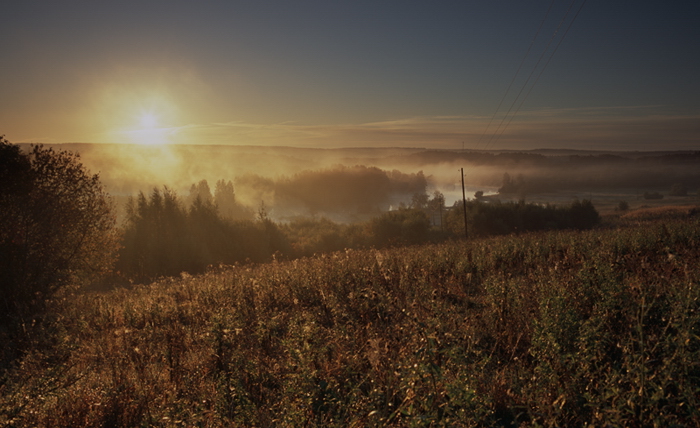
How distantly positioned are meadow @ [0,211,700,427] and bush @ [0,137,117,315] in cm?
469

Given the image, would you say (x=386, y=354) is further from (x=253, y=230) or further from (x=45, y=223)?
(x=253, y=230)

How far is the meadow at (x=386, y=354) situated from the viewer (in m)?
Answer: 3.26

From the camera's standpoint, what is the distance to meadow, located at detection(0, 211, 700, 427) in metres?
3.26

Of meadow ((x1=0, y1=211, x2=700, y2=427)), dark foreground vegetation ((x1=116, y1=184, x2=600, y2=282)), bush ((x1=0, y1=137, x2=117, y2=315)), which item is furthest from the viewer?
dark foreground vegetation ((x1=116, y1=184, x2=600, y2=282))

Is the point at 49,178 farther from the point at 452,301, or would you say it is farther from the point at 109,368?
the point at 452,301

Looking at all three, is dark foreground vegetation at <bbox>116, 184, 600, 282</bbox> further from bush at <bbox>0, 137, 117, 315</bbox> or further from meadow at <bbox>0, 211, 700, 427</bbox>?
meadow at <bbox>0, 211, 700, 427</bbox>

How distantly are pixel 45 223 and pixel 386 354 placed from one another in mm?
15198

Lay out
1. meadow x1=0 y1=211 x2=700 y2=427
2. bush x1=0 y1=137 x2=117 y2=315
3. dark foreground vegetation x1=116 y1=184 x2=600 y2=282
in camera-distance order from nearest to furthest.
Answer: meadow x1=0 y1=211 x2=700 y2=427 < bush x1=0 y1=137 x2=117 y2=315 < dark foreground vegetation x1=116 y1=184 x2=600 y2=282

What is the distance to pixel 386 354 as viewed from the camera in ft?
14.6

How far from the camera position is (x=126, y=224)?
47219 millimetres

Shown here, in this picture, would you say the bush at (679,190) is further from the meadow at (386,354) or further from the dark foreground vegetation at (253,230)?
the meadow at (386,354)

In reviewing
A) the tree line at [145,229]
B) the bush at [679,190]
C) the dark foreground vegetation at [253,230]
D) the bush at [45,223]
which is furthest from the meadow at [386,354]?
the bush at [679,190]

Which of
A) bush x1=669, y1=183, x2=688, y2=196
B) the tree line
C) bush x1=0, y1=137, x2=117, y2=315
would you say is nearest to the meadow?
the tree line

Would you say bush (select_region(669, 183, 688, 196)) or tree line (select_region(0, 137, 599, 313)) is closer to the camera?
tree line (select_region(0, 137, 599, 313))
